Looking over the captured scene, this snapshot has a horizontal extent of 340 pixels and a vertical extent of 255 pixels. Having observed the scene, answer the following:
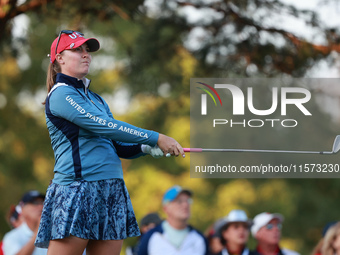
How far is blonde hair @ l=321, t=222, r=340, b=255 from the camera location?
261 inches

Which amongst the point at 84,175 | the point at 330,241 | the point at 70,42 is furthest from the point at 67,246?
the point at 330,241

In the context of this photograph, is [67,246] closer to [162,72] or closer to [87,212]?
[87,212]

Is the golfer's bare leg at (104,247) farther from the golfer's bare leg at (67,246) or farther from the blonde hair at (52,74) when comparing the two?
the blonde hair at (52,74)

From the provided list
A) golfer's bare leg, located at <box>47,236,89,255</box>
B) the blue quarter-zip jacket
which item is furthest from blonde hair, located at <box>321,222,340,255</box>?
golfer's bare leg, located at <box>47,236,89,255</box>

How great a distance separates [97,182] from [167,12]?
17.2 ft

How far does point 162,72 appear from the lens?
376 inches

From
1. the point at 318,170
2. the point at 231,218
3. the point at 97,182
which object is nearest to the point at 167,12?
the point at 231,218

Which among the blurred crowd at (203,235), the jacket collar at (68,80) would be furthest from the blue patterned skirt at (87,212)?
the blurred crowd at (203,235)

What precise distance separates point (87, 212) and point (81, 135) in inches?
17.2

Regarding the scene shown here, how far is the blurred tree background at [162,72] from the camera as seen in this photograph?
7918 mm

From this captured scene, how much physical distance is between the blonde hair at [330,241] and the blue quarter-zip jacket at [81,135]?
3.66 m

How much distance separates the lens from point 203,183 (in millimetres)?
19500

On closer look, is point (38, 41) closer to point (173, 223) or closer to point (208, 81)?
point (208, 81)

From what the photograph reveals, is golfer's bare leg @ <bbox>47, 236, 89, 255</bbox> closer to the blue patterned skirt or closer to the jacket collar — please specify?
the blue patterned skirt
